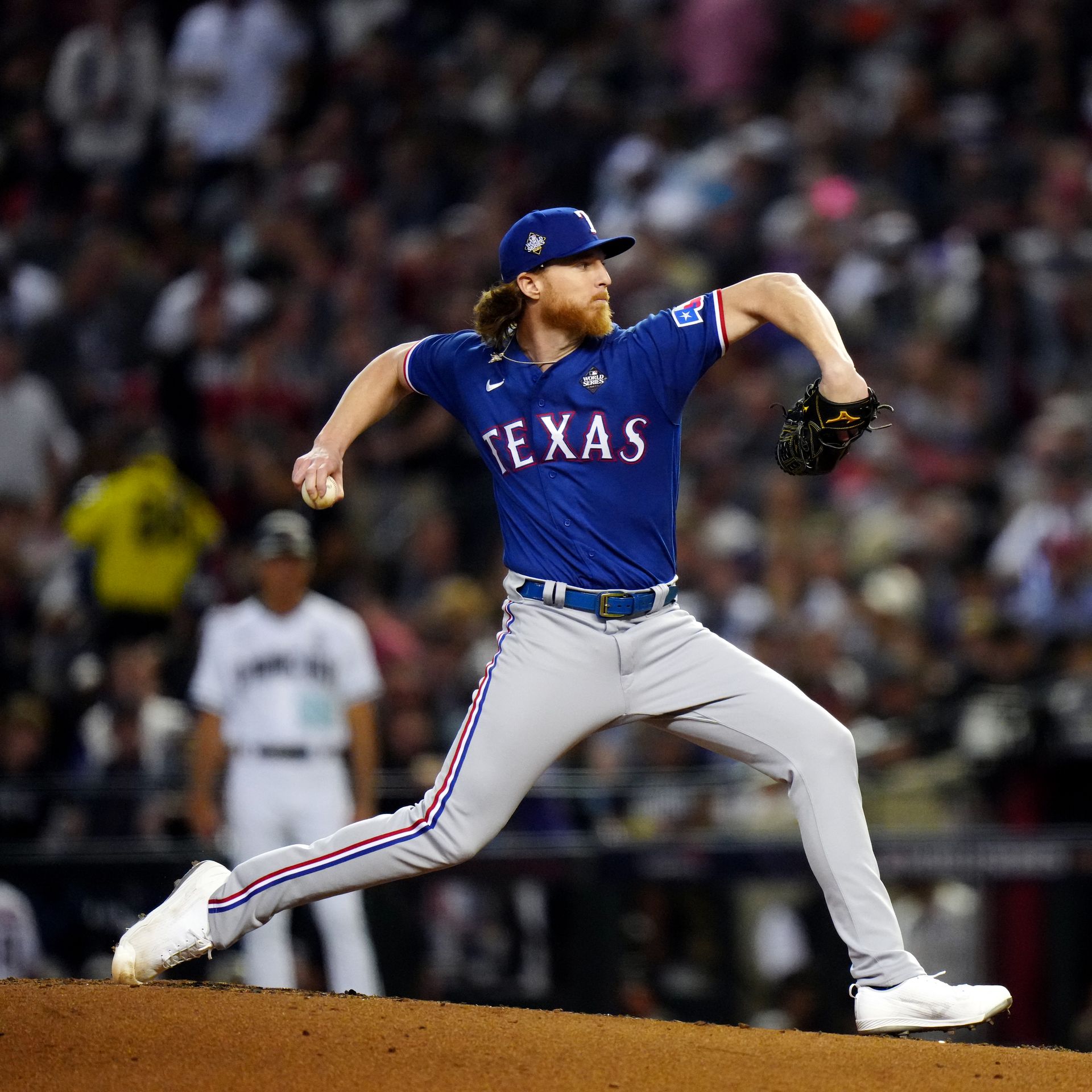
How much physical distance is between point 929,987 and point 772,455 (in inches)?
234

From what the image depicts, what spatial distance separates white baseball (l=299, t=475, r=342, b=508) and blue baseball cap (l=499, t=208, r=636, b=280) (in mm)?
738

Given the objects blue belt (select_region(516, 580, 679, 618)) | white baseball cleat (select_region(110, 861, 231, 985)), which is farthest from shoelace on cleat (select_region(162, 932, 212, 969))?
blue belt (select_region(516, 580, 679, 618))

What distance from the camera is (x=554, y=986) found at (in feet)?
25.7

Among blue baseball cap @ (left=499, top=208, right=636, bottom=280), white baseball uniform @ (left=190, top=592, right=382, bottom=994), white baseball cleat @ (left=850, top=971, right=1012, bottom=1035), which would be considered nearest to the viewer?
white baseball cleat @ (left=850, top=971, right=1012, bottom=1035)

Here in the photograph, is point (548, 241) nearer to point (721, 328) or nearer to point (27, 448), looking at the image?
point (721, 328)

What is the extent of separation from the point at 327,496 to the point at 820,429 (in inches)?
47.6

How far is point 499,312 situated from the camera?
15.7ft

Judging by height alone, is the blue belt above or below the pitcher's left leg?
above

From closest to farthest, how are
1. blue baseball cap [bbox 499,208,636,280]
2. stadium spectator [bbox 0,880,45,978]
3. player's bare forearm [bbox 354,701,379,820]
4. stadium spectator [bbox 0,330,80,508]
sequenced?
blue baseball cap [bbox 499,208,636,280], player's bare forearm [bbox 354,701,379,820], stadium spectator [bbox 0,880,45,978], stadium spectator [bbox 0,330,80,508]

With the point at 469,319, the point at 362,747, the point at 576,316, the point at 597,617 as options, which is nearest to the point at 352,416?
the point at 576,316

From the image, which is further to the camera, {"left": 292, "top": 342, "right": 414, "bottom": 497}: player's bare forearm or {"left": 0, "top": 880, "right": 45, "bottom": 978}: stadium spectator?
{"left": 0, "top": 880, "right": 45, "bottom": 978}: stadium spectator

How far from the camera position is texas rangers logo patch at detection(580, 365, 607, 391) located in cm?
461

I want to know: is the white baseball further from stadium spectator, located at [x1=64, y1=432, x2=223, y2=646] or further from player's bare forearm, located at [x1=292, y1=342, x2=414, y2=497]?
stadium spectator, located at [x1=64, y1=432, x2=223, y2=646]

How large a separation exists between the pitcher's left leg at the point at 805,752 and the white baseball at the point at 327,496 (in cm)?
84
